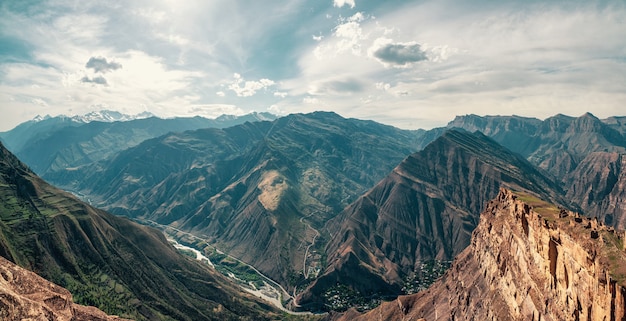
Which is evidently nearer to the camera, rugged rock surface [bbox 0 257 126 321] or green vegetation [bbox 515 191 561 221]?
rugged rock surface [bbox 0 257 126 321]

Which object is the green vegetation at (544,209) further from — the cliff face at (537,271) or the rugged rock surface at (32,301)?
the rugged rock surface at (32,301)

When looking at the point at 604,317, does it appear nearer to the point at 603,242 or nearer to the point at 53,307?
the point at 603,242

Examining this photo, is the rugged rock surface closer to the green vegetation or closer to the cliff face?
the cliff face

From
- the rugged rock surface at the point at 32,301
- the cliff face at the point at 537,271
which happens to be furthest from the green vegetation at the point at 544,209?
the rugged rock surface at the point at 32,301

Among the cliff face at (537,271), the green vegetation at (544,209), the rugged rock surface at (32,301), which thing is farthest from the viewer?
the green vegetation at (544,209)

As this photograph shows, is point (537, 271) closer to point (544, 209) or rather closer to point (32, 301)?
point (544, 209)

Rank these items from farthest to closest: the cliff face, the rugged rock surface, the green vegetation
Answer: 1. the green vegetation
2. the rugged rock surface
3. the cliff face

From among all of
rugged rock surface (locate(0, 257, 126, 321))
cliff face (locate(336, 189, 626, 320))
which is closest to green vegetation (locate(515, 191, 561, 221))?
cliff face (locate(336, 189, 626, 320))
